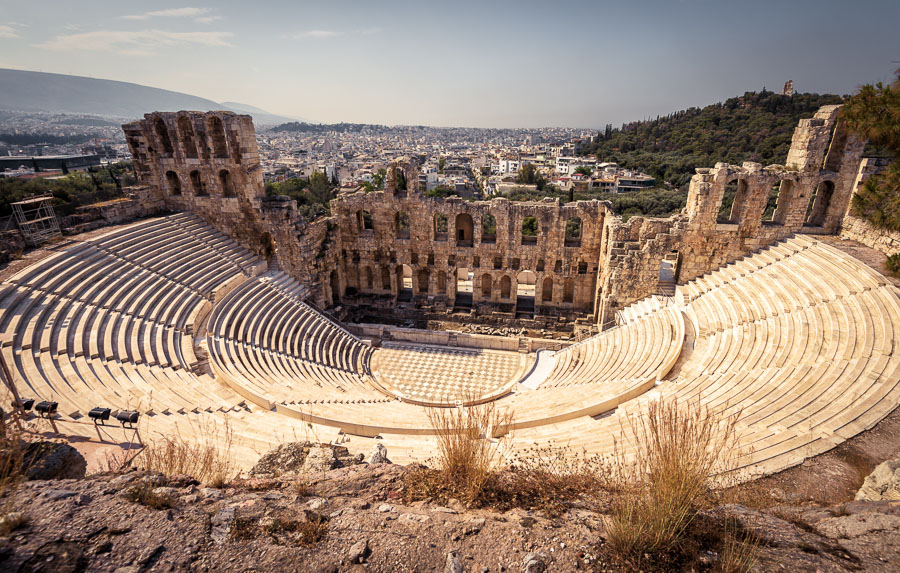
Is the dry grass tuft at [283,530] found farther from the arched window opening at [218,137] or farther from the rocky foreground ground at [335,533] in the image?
the arched window opening at [218,137]

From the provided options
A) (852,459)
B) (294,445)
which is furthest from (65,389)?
(852,459)

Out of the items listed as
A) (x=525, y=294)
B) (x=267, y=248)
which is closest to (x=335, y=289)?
(x=267, y=248)

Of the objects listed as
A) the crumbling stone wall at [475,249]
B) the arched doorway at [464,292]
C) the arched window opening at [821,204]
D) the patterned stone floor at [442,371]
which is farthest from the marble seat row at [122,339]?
the arched window opening at [821,204]

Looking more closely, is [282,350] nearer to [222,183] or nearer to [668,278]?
[222,183]

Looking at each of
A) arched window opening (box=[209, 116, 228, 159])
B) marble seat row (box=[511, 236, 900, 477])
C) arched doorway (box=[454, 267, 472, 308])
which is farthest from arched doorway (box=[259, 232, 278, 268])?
marble seat row (box=[511, 236, 900, 477])

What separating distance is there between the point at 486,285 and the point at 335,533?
20.1 metres

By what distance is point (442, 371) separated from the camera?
1892 cm

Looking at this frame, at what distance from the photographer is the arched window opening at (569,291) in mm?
22906

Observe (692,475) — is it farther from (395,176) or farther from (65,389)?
(395,176)

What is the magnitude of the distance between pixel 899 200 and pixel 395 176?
20.3m

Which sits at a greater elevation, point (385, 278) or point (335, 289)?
point (385, 278)

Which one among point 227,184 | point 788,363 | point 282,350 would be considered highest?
point 227,184

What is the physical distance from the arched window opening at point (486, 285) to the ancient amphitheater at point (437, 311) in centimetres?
13

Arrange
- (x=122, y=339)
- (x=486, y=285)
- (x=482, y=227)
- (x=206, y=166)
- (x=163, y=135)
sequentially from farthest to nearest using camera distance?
(x=486, y=285)
(x=482, y=227)
(x=163, y=135)
(x=206, y=166)
(x=122, y=339)
